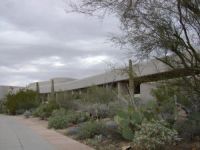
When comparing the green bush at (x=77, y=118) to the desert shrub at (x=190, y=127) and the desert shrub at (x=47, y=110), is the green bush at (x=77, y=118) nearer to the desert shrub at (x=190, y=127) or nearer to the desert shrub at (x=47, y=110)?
the desert shrub at (x=47, y=110)

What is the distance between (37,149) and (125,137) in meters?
3.01

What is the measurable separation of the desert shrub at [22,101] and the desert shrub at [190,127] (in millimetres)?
43310

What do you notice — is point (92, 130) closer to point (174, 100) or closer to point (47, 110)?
point (174, 100)

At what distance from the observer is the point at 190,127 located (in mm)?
14359

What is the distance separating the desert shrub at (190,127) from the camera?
1422 cm

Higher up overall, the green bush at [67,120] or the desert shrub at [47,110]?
the desert shrub at [47,110]

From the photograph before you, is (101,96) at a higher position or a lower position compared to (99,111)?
higher

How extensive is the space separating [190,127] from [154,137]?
131cm

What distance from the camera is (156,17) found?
1290 cm

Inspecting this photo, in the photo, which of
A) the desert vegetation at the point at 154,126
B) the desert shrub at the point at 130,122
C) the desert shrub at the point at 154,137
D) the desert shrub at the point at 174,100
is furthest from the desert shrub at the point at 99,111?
the desert shrub at the point at 154,137

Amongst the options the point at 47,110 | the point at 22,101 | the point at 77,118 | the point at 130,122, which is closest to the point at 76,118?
the point at 77,118

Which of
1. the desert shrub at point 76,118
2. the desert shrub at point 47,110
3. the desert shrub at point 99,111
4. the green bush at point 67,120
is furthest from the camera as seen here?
the desert shrub at point 47,110

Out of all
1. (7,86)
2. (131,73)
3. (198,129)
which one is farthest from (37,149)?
(7,86)

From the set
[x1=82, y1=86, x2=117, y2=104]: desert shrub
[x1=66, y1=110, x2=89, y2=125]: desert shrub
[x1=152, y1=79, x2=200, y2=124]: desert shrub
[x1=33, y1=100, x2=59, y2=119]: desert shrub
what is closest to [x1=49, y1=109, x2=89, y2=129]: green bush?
[x1=66, y1=110, x2=89, y2=125]: desert shrub
